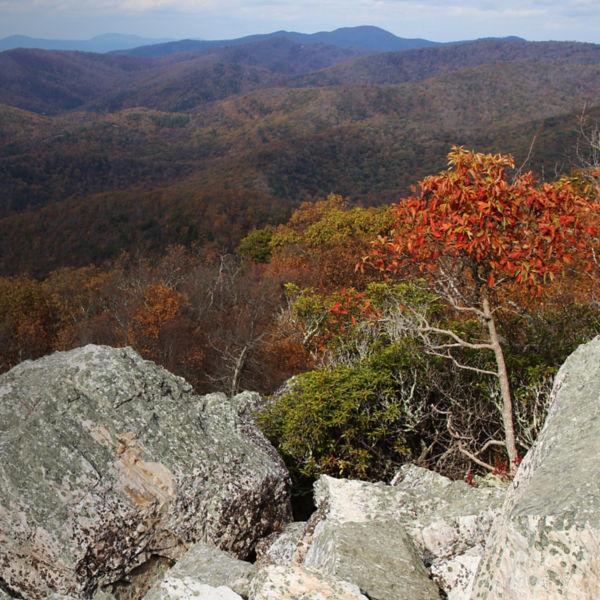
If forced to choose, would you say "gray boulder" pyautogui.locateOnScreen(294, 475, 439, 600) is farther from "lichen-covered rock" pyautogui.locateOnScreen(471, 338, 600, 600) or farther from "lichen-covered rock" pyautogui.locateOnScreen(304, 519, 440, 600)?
"lichen-covered rock" pyautogui.locateOnScreen(471, 338, 600, 600)

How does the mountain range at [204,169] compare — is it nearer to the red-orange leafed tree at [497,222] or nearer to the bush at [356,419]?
the red-orange leafed tree at [497,222]

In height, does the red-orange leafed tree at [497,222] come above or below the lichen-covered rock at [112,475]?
above

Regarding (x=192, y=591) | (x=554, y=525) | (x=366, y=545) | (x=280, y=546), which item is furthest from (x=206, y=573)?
(x=554, y=525)

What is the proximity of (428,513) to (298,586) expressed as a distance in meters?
2.03

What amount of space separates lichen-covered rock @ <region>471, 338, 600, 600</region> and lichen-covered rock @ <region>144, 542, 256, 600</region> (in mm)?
1862

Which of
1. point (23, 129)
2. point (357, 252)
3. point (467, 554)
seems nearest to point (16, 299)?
point (357, 252)

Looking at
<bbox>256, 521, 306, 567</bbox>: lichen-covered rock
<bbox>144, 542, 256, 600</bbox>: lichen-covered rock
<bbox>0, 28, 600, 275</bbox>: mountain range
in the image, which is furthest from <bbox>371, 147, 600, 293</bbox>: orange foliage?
<bbox>144, 542, 256, 600</bbox>: lichen-covered rock

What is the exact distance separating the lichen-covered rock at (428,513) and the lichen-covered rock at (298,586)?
41 centimetres

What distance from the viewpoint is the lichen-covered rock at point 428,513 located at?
14.9ft

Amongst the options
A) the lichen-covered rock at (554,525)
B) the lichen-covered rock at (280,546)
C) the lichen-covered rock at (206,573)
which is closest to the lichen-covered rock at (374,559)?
the lichen-covered rock at (280,546)

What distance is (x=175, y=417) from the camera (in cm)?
598

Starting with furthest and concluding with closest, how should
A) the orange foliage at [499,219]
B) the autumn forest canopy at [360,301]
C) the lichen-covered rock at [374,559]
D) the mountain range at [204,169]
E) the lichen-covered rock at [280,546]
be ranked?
the mountain range at [204,169], the autumn forest canopy at [360,301], the orange foliage at [499,219], the lichen-covered rock at [280,546], the lichen-covered rock at [374,559]

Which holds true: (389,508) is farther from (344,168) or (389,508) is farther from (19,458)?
(344,168)

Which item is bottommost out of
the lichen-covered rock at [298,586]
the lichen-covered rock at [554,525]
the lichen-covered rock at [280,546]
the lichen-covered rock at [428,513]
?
the lichen-covered rock at [280,546]
